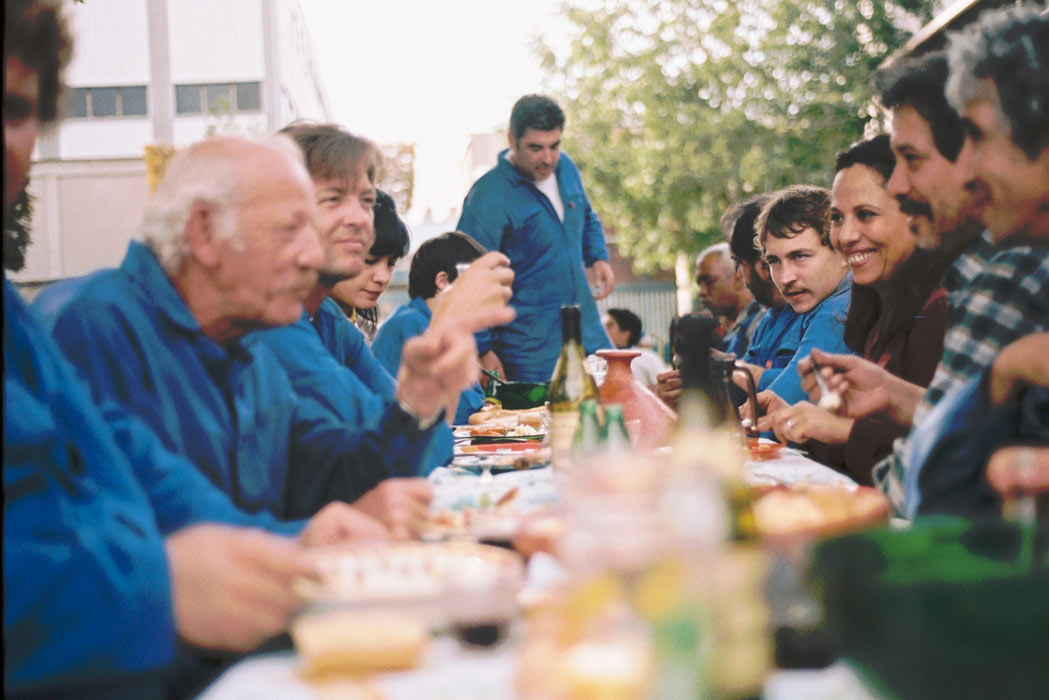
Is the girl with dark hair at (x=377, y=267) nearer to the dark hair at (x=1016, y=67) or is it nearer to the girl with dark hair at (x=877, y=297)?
the girl with dark hair at (x=877, y=297)

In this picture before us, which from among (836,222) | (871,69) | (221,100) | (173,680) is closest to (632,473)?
(173,680)

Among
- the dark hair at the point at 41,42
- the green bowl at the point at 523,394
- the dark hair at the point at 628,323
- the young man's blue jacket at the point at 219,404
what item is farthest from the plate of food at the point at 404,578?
the dark hair at the point at 628,323

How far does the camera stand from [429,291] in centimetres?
350

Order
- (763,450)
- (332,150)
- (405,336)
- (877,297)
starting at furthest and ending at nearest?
(405,336), (763,450), (877,297), (332,150)

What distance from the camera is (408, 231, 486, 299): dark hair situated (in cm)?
347

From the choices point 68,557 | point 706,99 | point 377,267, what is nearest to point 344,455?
point 68,557

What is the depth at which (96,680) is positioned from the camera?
3.24ft

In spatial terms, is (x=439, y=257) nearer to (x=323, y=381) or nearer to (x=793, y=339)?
(x=793, y=339)

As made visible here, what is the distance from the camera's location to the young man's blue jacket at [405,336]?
321 centimetres

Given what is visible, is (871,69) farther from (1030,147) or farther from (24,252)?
(24,252)

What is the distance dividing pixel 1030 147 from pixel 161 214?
120 centimetres

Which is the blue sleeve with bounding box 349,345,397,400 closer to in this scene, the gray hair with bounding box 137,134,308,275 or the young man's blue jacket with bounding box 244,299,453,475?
the young man's blue jacket with bounding box 244,299,453,475

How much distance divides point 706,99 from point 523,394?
397cm

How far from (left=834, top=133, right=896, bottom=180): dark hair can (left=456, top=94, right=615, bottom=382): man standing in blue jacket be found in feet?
6.96
